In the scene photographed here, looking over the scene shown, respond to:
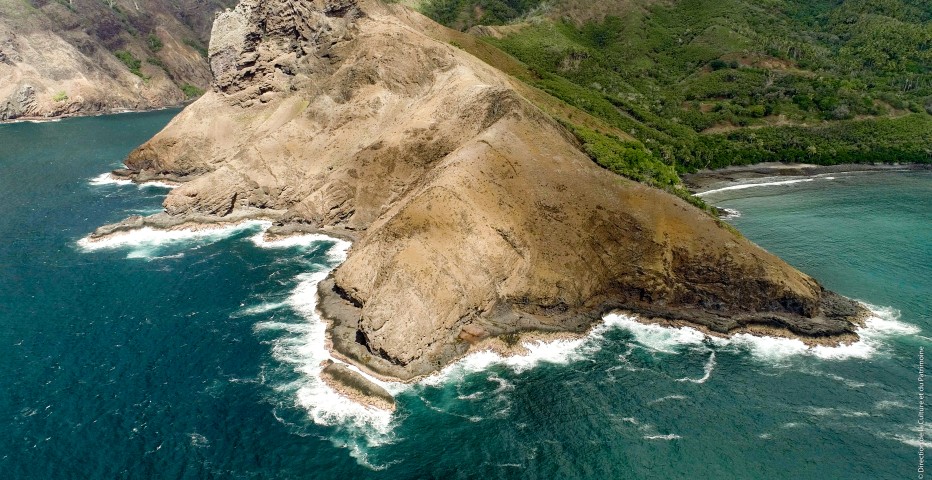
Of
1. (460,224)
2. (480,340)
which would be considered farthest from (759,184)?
(480,340)

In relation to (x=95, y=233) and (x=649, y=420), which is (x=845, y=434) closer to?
(x=649, y=420)

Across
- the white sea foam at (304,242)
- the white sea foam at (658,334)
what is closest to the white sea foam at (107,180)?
the white sea foam at (304,242)

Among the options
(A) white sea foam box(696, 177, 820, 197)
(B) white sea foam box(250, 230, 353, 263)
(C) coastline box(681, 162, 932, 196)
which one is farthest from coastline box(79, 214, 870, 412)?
(C) coastline box(681, 162, 932, 196)

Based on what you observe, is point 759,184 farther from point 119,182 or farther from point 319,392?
point 119,182

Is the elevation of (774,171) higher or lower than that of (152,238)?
higher

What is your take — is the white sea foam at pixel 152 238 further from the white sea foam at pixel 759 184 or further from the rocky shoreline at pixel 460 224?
the white sea foam at pixel 759 184

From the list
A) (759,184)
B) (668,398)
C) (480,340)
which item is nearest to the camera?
(668,398)

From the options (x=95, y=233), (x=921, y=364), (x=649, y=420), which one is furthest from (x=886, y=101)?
(x=95, y=233)
